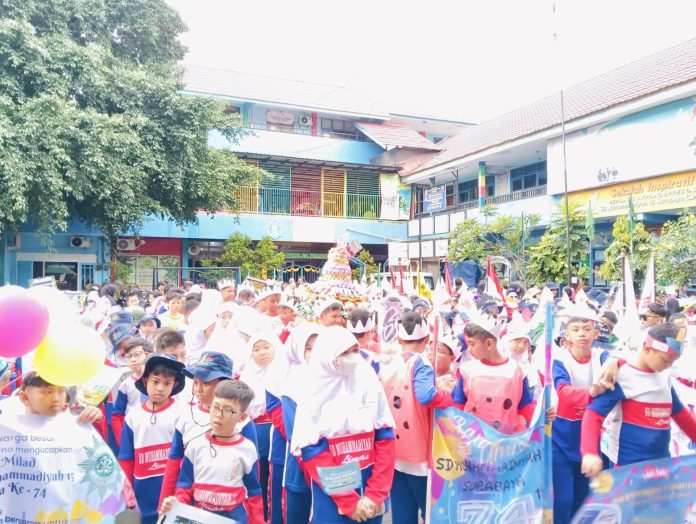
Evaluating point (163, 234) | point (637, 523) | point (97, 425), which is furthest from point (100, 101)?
point (637, 523)

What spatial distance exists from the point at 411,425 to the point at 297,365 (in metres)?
0.80

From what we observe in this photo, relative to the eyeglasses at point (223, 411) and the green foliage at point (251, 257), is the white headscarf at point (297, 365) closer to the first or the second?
the eyeglasses at point (223, 411)

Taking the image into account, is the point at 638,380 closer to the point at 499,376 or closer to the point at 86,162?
the point at 499,376

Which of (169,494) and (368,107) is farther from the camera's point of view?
(368,107)

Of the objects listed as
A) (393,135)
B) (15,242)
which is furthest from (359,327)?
(393,135)

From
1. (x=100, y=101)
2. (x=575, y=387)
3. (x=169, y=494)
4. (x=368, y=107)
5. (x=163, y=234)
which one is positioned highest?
(x=368, y=107)

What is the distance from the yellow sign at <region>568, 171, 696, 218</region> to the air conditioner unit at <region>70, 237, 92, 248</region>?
51.6ft

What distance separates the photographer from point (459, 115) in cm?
3111

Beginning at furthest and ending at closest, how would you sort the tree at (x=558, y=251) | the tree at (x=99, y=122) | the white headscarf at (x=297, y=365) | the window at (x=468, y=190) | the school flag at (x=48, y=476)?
the window at (x=468, y=190), the tree at (x=558, y=251), the tree at (x=99, y=122), the white headscarf at (x=297, y=365), the school flag at (x=48, y=476)

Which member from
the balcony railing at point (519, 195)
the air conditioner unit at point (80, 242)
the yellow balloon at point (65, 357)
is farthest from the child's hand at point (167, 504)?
the air conditioner unit at point (80, 242)

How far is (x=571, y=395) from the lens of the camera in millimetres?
4094

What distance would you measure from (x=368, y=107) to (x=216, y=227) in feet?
30.8

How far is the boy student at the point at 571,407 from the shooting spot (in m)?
4.08

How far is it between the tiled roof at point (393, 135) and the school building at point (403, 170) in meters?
0.08
